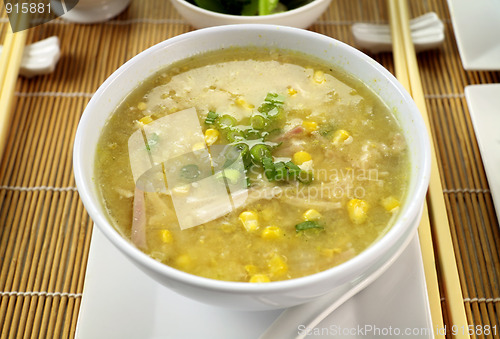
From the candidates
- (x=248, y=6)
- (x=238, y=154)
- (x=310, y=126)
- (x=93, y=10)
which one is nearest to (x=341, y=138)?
(x=310, y=126)

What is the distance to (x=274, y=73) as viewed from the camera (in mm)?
1969

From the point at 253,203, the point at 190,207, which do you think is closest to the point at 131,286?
the point at 190,207

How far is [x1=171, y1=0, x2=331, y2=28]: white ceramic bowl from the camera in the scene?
238 cm

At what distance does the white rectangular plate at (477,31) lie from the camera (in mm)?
2438

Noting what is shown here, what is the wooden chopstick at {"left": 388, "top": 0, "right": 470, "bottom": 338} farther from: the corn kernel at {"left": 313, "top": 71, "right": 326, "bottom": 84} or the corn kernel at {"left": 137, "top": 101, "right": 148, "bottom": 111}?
the corn kernel at {"left": 137, "top": 101, "right": 148, "bottom": 111}

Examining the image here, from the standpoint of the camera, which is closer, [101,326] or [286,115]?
[101,326]

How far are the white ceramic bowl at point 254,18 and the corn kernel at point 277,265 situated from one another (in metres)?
1.17

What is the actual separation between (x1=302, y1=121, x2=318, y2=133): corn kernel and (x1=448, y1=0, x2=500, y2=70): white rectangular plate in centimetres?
100

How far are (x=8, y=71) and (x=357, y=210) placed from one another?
65.7 inches

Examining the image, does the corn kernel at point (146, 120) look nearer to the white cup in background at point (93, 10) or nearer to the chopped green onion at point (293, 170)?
the chopped green onion at point (293, 170)

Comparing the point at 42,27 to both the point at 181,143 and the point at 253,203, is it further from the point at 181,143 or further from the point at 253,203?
the point at 253,203

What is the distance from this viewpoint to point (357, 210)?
159 centimetres

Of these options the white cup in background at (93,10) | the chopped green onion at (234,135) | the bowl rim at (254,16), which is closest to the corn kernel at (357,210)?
the chopped green onion at (234,135)

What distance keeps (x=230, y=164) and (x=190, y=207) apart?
20 cm
